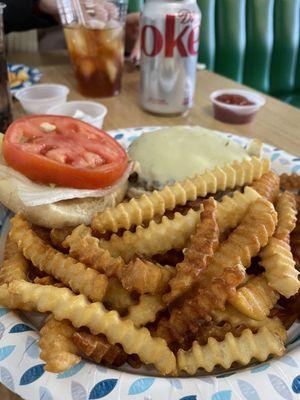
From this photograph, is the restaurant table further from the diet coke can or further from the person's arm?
the person's arm

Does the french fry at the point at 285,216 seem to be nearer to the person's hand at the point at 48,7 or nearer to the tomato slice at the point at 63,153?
the tomato slice at the point at 63,153

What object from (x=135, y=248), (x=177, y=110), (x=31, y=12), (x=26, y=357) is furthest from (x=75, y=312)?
(x=31, y=12)

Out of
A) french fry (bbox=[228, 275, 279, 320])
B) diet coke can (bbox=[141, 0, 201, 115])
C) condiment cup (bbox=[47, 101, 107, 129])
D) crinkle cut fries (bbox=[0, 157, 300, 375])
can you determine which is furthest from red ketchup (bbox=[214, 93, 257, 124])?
french fry (bbox=[228, 275, 279, 320])

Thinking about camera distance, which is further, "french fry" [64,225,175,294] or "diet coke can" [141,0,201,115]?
"diet coke can" [141,0,201,115]

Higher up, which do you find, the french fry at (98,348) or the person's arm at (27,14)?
the person's arm at (27,14)

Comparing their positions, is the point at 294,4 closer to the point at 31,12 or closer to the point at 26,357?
the point at 31,12

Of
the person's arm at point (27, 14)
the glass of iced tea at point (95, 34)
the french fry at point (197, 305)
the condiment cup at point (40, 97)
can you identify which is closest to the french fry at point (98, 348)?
the french fry at point (197, 305)
